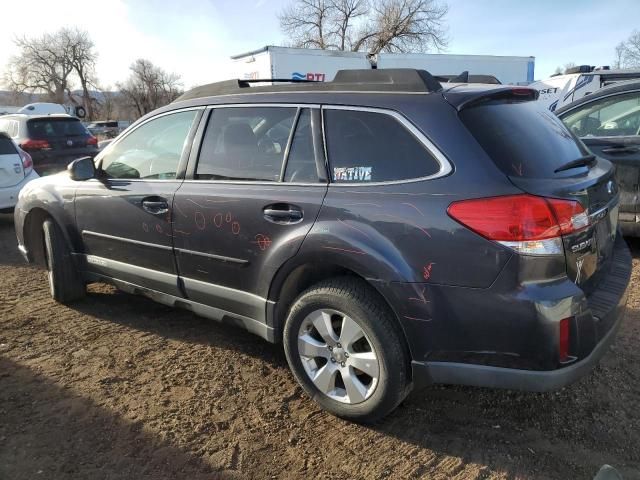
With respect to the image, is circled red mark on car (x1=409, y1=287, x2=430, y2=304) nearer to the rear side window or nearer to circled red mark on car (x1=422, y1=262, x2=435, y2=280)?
circled red mark on car (x1=422, y1=262, x2=435, y2=280)

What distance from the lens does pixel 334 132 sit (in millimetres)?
2680

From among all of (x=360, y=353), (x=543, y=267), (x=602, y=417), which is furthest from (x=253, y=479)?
(x=602, y=417)

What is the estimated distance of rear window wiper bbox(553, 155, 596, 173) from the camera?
2.45 m

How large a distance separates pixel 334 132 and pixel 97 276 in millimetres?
2456

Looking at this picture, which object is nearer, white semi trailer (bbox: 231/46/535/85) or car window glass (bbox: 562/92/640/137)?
car window glass (bbox: 562/92/640/137)

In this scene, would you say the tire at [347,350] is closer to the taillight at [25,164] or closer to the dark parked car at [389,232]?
the dark parked car at [389,232]

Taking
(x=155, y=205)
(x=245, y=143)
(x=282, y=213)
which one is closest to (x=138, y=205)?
(x=155, y=205)

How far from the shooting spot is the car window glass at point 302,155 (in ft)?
8.99

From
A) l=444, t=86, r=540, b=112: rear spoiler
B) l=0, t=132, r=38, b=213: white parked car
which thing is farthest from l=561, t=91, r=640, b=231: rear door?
l=0, t=132, r=38, b=213: white parked car

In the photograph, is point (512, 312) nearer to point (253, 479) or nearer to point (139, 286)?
point (253, 479)

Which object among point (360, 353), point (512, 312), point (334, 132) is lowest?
point (360, 353)

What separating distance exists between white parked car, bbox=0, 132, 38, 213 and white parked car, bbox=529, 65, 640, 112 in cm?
1031

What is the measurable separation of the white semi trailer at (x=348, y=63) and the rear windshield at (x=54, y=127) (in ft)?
16.8

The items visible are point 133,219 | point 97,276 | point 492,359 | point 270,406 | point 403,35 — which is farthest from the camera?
point 403,35
